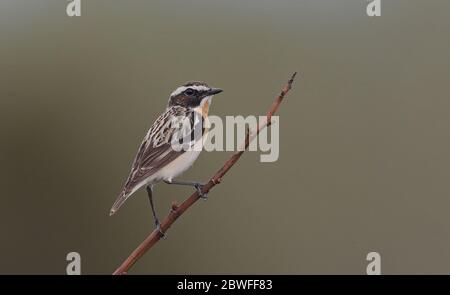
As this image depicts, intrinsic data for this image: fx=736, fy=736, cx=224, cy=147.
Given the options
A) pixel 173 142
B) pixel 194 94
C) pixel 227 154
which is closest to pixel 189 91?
pixel 194 94

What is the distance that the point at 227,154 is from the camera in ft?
26.3

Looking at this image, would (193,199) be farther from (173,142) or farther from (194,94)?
(194,94)

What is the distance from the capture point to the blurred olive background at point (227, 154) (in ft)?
28.6

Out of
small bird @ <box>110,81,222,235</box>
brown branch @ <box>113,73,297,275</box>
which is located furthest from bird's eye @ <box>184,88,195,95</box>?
brown branch @ <box>113,73,297,275</box>

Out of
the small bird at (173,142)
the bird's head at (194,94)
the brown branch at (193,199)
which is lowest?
the brown branch at (193,199)

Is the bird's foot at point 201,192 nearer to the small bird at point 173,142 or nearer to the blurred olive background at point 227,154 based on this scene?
the small bird at point 173,142

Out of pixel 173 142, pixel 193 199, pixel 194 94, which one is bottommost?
pixel 193 199

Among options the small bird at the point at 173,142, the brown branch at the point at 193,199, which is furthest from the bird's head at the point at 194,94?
the brown branch at the point at 193,199

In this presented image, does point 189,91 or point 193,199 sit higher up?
point 189,91

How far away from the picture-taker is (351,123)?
9.48m

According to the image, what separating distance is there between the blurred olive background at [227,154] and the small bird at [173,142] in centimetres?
401

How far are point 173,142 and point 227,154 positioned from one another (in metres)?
4.09

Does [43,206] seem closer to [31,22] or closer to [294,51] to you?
[31,22]

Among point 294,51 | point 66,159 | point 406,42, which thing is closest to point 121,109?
point 66,159
